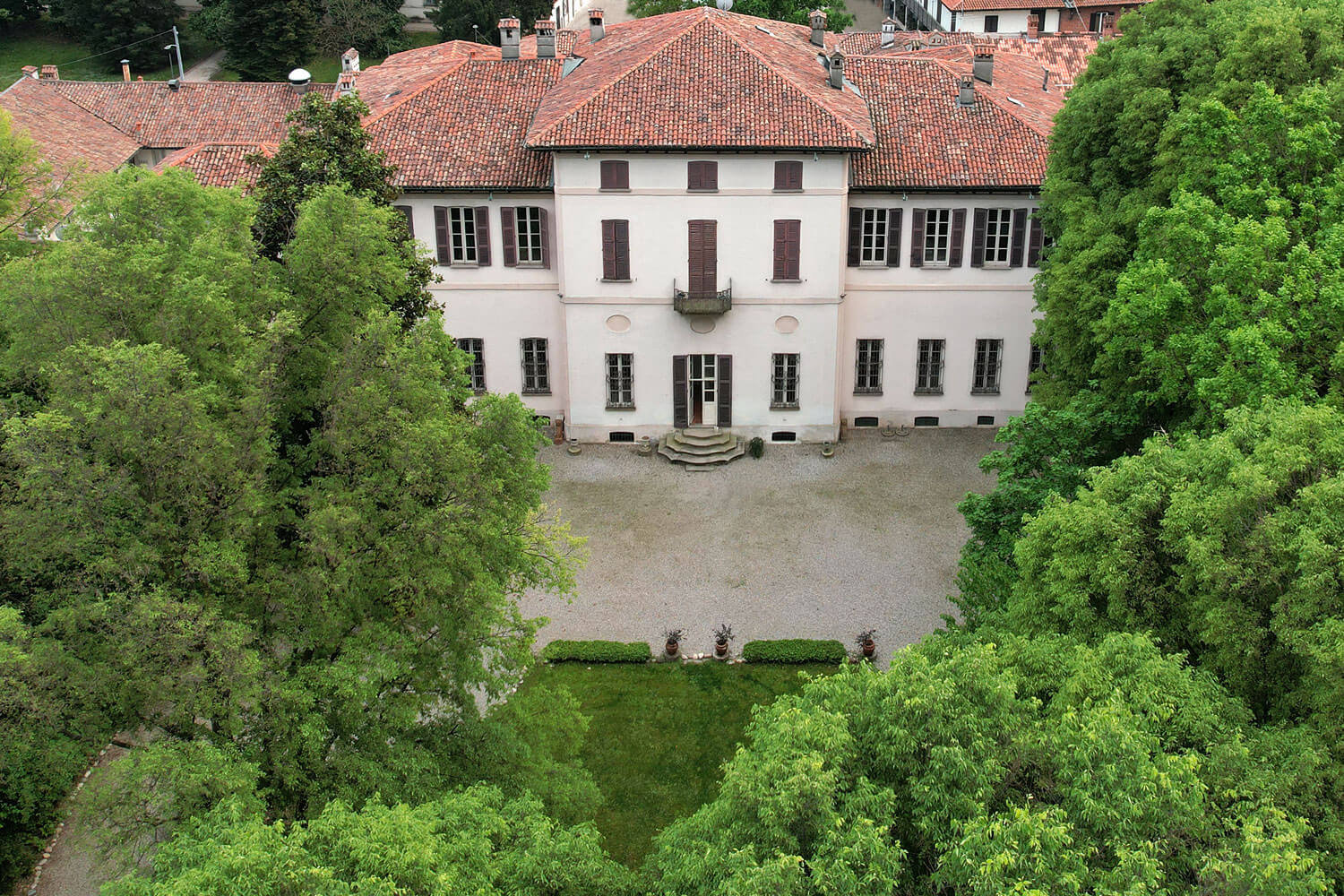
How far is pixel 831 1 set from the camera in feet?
220

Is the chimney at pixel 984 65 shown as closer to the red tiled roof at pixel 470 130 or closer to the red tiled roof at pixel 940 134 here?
the red tiled roof at pixel 940 134

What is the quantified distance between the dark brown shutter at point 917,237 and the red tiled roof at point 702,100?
3.27 m

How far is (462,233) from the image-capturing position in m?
39.2

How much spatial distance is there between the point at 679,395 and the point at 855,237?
24.8 ft

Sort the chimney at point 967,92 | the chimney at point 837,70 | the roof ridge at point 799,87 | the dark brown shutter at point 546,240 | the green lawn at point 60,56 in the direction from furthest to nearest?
1. the green lawn at point 60,56
2. the chimney at point 967,92
3. the chimney at point 837,70
4. the dark brown shutter at point 546,240
5. the roof ridge at point 799,87

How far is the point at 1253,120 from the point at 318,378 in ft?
64.1

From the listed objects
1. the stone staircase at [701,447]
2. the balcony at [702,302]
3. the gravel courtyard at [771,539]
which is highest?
the balcony at [702,302]

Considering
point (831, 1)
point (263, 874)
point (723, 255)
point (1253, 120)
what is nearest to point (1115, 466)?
point (1253, 120)

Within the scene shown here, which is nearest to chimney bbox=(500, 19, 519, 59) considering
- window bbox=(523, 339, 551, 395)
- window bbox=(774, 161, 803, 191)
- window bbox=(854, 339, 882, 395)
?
window bbox=(523, 339, 551, 395)

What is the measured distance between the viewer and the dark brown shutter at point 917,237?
1527 inches

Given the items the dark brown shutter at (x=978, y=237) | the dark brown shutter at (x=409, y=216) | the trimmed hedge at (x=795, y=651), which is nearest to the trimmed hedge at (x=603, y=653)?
the trimmed hedge at (x=795, y=651)

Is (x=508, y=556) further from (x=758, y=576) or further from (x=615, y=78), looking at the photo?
(x=615, y=78)

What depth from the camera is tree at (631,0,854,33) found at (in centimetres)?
A: 6412

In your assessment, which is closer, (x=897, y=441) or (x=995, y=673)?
(x=995, y=673)
